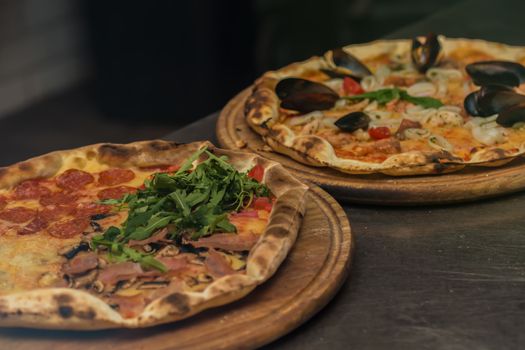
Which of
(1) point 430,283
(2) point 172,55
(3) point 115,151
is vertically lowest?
(2) point 172,55

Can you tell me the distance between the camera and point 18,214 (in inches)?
118

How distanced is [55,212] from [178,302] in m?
0.91

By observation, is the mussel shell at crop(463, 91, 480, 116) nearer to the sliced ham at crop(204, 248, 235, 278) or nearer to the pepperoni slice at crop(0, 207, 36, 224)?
the sliced ham at crop(204, 248, 235, 278)

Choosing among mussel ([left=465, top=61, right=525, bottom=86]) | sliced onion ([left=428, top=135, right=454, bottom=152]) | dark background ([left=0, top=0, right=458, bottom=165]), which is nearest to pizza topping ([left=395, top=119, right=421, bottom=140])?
sliced onion ([left=428, top=135, right=454, bottom=152])

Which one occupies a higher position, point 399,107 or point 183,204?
point 183,204

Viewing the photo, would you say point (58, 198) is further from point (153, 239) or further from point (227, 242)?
point (227, 242)

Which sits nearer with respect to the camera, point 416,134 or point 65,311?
point 65,311

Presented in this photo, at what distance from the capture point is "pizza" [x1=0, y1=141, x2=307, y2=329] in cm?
232

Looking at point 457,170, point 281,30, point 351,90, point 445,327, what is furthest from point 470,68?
point 281,30

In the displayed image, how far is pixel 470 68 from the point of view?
422cm

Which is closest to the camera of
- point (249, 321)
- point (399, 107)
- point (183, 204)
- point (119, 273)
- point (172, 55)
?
point (249, 321)

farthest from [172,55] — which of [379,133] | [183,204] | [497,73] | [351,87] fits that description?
[183,204]

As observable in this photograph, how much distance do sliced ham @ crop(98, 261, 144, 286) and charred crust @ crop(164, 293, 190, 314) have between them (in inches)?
9.6

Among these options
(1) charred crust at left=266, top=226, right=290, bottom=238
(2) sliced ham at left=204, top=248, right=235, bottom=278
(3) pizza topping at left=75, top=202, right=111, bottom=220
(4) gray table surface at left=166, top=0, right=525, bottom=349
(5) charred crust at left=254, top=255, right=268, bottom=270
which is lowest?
(4) gray table surface at left=166, top=0, right=525, bottom=349
